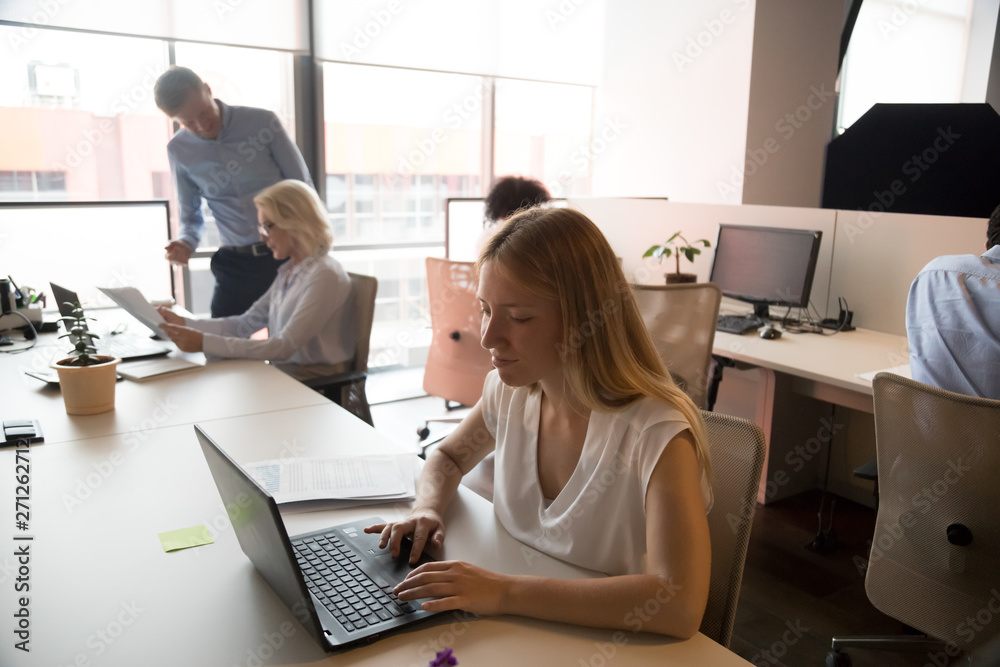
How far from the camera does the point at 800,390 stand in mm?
2615

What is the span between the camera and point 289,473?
57.2 inches

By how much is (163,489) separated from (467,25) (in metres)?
4.06

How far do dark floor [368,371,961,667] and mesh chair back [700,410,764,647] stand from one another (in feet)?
3.39

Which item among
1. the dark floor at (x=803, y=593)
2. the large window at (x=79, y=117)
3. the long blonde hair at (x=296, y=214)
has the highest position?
the large window at (x=79, y=117)

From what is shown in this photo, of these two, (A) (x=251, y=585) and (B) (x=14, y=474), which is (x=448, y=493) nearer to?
(A) (x=251, y=585)

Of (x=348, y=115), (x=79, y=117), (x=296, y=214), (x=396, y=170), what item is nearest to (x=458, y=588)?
(x=296, y=214)

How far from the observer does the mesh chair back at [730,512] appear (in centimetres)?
114

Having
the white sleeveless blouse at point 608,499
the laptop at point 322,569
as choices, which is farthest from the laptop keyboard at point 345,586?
the white sleeveless blouse at point 608,499

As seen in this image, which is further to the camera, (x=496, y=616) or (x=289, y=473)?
(x=289, y=473)

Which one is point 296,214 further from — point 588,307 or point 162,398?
point 588,307

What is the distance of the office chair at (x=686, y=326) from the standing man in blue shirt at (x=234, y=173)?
1.72m

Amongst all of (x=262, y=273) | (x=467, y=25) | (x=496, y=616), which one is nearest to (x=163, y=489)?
(x=496, y=616)

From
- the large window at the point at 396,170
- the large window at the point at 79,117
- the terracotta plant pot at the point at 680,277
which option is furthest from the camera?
the large window at the point at 396,170

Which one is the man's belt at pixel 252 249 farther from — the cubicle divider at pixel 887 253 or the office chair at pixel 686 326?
the cubicle divider at pixel 887 253
